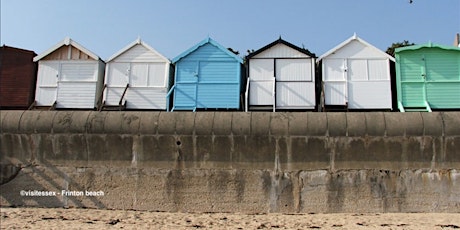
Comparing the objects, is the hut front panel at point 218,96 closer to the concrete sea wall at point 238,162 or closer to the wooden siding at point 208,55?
the wooden siding at point 208,55

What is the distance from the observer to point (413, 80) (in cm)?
1125

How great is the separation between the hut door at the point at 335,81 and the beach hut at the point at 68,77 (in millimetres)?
7652

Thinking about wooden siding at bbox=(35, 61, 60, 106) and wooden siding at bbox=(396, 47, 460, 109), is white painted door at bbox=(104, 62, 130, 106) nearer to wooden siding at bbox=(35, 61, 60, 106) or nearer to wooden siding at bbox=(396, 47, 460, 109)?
wooden siding at bbox=(35, 61, 60, 106)

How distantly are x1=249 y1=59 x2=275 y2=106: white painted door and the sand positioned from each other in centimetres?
449

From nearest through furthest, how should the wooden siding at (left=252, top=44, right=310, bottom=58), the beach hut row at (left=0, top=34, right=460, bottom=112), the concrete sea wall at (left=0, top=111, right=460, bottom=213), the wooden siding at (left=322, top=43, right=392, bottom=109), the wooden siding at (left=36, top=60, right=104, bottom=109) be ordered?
1. the concrete sea wall at (left=0, top=111, right=460, bottom=213)
2. the beach hut row at (left=0, top=34, right=460, bottom=112)
3. the wooden siding at (left=322, top=43, right=392, bottom=109)
4. the wooden siding at (left=252, top=44, right=310, bottom=58)
5. the wooden siding at (left=36, top=60, right=104, bottom=109)

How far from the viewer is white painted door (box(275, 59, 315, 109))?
11.5 m

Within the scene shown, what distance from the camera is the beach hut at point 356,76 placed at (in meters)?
11.4

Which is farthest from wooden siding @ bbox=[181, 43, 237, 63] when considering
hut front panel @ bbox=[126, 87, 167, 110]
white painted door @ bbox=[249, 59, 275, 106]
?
hut front panel @ bbox=[126, 87, 167, 110]

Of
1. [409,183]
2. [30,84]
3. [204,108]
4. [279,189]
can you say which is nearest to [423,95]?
[409,183]

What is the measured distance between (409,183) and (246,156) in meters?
3.74

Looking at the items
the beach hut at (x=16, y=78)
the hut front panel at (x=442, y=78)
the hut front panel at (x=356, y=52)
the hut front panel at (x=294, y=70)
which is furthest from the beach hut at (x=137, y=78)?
the hut front panel at (x=442, y=78)

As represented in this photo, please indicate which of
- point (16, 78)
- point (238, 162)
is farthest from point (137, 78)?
point (238, 162)

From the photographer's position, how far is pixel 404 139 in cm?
828

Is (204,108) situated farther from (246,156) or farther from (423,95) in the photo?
(423,95)
